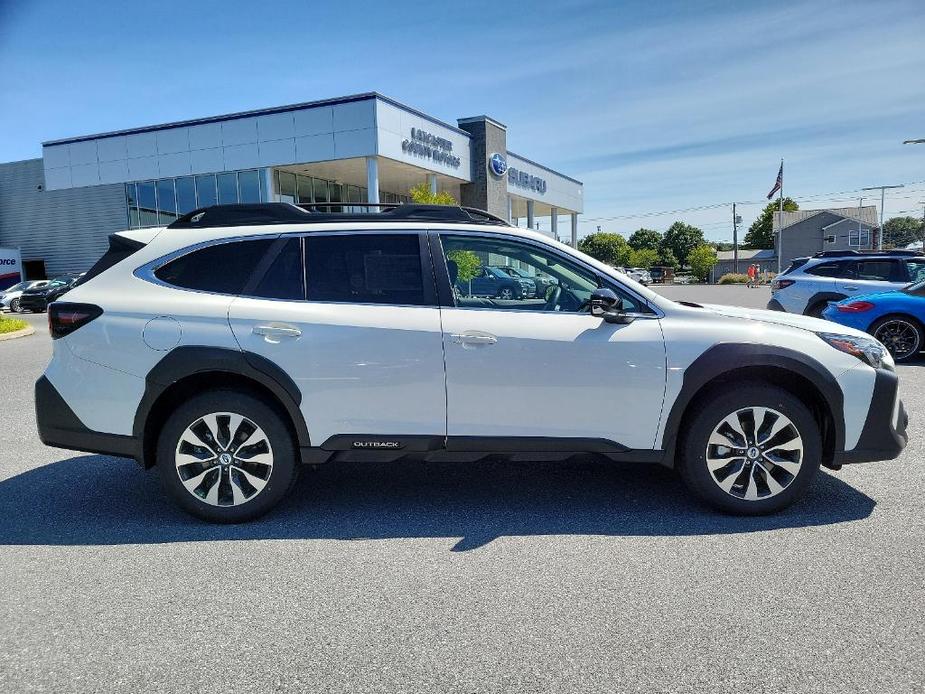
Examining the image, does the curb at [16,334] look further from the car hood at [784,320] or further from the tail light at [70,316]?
the car hood at [784,320]

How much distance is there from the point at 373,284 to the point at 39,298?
2844cm

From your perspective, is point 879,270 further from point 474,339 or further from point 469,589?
point 469,589

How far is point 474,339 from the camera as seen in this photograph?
12.5 feet

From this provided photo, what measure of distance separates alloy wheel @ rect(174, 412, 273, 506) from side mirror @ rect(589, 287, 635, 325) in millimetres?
2066

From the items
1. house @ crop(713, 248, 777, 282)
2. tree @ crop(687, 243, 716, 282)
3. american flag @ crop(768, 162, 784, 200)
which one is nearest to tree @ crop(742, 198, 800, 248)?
house @ crop(713, 248, 777, 282)

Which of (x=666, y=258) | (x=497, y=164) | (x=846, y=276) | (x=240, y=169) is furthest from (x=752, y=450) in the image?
(x=666, y=258)

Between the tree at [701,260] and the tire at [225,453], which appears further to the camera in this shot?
the tree at [701,260]

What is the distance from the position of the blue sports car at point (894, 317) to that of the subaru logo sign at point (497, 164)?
2708 centimetres

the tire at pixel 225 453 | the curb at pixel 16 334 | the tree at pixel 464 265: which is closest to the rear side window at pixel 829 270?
the tree at pixel 464 265

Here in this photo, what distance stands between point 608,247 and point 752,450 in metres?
102

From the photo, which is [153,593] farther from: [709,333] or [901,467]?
[901,467]

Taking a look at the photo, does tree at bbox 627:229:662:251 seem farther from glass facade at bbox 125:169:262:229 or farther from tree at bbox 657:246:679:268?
glass facade at bbox 125:169:262:229

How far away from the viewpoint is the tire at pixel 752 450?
3848 millimetres

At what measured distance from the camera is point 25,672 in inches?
98.4
